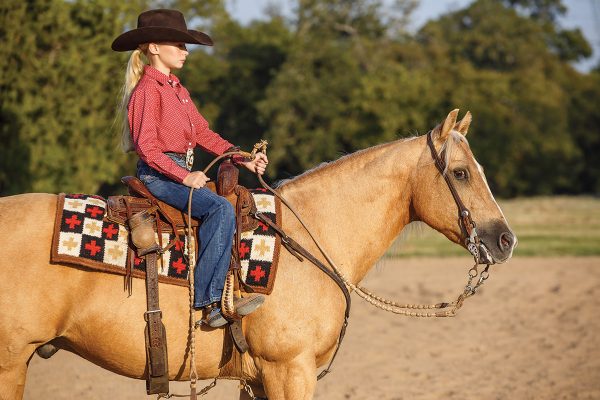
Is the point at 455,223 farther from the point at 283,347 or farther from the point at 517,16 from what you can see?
the point at 517,16

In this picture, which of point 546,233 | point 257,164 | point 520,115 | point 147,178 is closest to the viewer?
point 147,178

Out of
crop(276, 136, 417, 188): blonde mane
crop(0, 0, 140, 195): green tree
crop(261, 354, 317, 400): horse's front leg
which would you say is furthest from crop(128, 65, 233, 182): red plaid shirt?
crop(0, 0, 140, 195): green tree

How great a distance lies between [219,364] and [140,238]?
2.95ft

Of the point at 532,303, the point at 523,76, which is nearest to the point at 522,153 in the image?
the point at 523,76

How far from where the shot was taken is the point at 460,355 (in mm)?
8555

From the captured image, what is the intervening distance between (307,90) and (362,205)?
29.2m

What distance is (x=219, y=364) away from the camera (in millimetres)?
4008

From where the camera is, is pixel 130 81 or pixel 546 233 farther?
pixel 546 233

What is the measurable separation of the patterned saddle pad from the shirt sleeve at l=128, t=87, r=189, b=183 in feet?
1.27

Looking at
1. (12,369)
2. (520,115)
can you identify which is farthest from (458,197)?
(520,115)

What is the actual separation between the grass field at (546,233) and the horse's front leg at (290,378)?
7.53 m

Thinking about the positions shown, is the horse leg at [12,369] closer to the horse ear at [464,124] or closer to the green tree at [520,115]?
the horse ear at [464,124]

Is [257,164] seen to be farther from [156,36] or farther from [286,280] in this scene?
[156,36]

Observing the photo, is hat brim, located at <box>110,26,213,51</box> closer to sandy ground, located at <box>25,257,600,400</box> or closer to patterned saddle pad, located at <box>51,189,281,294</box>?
patterned saddle pad, located at <box>51,189,281,294</box>
